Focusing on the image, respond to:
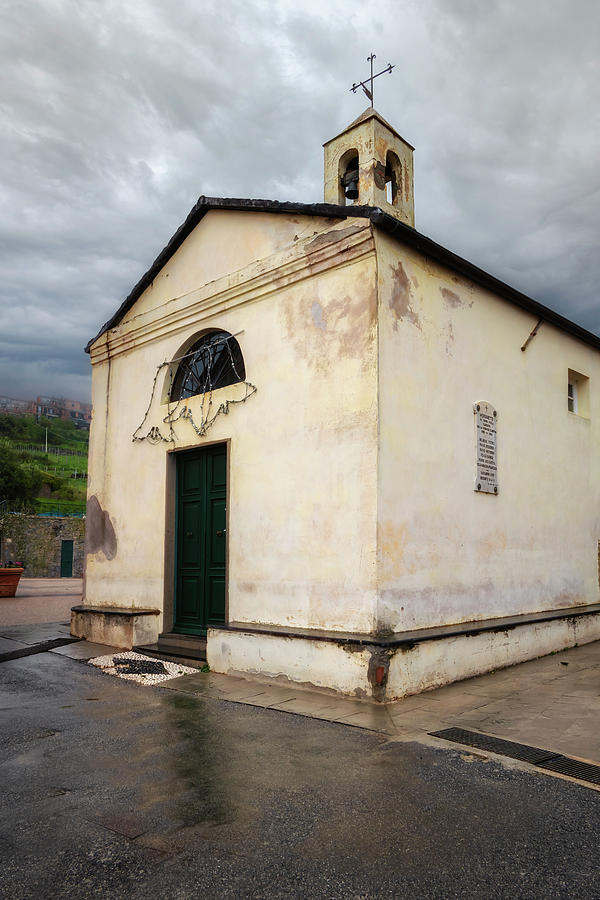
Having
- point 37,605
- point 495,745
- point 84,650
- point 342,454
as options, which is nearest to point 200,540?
point 84,650

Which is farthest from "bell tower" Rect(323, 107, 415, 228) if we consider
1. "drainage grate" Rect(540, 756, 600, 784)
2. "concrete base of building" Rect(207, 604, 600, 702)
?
"drainage grate" Rect(540, 756, 600, 784)

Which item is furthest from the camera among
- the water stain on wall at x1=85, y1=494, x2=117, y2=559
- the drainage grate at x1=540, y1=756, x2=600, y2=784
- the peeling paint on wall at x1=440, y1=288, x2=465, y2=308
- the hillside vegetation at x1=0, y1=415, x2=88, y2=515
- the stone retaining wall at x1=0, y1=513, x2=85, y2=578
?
the hillside vegetation at x1=0, y1=415, x2=88, y2=515


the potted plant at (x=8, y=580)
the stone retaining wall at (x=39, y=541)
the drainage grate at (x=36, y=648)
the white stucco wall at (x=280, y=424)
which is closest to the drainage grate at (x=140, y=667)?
the white stucco wall at (x=280, y=424)

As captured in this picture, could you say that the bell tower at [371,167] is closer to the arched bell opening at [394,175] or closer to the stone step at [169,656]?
the arched bell opening at [394,175]

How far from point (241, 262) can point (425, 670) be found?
526 cm

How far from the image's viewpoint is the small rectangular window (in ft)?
34.2

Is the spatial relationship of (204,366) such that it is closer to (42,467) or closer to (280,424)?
(280,424)

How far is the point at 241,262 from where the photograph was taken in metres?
8.20

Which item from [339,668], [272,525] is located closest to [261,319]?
[272,525]

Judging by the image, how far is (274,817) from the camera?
3357mm

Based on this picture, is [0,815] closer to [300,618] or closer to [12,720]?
[12,720]

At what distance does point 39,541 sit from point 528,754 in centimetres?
2835

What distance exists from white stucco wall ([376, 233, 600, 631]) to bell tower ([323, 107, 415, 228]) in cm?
190

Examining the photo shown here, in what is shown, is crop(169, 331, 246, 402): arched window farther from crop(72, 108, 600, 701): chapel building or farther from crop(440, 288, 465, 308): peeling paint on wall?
crop(440, 288, 465, 308): peeling paint on wall
